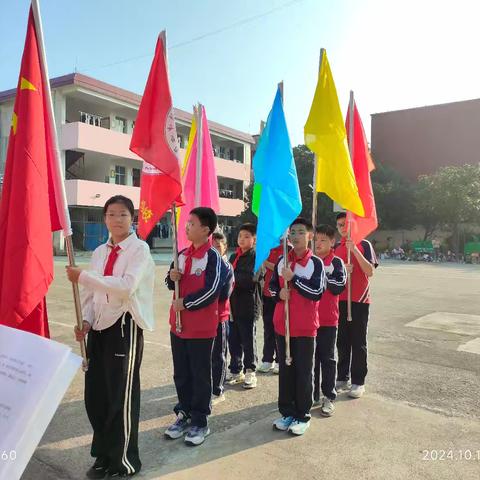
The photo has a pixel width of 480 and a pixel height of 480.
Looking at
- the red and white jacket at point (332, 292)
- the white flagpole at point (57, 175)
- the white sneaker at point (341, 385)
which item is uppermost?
the white flagpole at point (57, 175)

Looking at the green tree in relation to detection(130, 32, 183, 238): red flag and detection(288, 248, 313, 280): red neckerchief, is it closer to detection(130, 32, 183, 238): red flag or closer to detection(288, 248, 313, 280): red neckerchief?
detection(288, 248, 313, 280): red neckerchief

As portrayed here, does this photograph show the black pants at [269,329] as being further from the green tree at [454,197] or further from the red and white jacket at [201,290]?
the green tree at [454,197]

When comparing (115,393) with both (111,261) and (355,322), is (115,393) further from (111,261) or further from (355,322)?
(355,322)

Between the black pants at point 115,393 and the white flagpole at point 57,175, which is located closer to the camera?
the white flagpole at point 57,175

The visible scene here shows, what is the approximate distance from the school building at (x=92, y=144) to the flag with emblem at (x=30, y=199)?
2245 centimetres

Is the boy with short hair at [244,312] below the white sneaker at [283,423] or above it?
above

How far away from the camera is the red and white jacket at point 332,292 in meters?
4.00

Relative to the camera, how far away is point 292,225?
3932 mm

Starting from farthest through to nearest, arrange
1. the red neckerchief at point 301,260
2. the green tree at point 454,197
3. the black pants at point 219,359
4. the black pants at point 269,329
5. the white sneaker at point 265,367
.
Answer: the green tree at point 454,197 → the white sneaker at point 265,367 → the black pants at point 269,329 → the black pants at point 219,359 → the red neckerchief at point 301,260

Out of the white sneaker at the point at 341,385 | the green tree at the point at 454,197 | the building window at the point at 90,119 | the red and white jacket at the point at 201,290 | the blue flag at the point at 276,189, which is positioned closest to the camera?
the red and white jacket at the point at 201,290

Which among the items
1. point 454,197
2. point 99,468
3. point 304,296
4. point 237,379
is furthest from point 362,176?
point 454,197

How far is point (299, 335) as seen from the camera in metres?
3.67

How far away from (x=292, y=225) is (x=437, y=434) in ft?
6.49

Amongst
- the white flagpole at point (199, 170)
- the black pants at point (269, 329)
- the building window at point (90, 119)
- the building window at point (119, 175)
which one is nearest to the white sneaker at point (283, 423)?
the black pants at point (269, 329)
